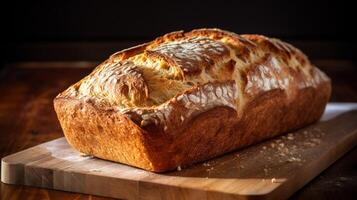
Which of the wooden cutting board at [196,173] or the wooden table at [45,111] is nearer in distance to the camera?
the wooden cutting board at [196,173]

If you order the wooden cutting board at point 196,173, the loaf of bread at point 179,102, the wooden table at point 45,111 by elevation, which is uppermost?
the loaf of bread at point 179,102

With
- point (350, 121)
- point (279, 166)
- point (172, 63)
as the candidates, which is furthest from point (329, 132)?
point (172, 63)

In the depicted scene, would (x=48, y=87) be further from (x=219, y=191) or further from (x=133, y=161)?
(x=219, y=191)

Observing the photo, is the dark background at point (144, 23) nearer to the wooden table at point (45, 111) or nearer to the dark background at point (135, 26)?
the dark background at point (135, 26)

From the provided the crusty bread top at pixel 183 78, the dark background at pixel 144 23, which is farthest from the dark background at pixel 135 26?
the crusty bread top at pixel 183 78

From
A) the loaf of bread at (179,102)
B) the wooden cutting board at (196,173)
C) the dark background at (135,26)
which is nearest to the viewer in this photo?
the wooden cutting board at (196,173)

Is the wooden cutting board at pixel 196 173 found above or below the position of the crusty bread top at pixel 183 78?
below
